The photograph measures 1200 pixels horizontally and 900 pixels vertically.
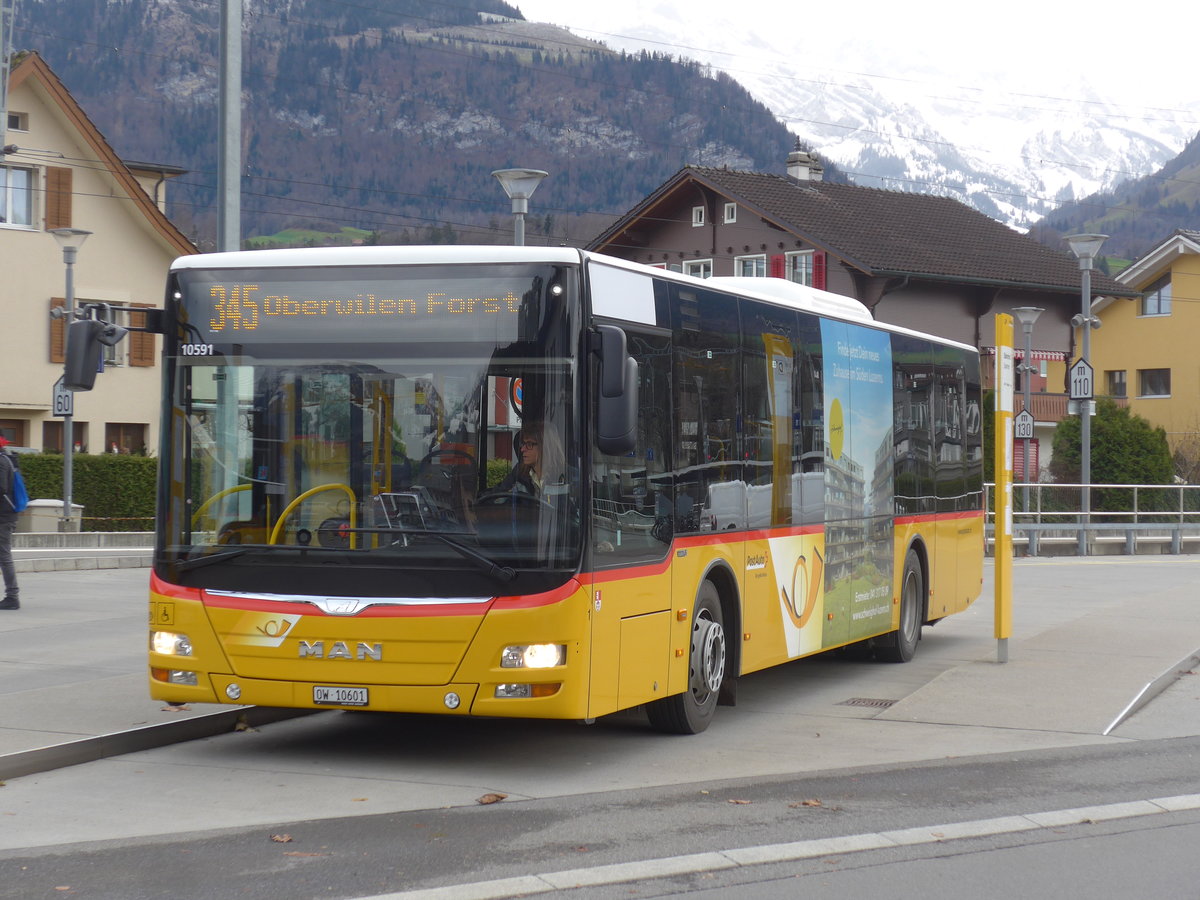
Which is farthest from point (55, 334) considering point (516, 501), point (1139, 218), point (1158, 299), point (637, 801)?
point (1139, 218)

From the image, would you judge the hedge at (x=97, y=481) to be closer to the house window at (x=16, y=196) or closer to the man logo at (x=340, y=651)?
the house window at (x=16, y=196)

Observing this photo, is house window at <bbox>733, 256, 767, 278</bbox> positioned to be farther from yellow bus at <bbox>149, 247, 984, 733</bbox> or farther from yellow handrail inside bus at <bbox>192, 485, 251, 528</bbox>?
yellow handrail inside bus at <bbox>192, 485, 251, 528</bbox>

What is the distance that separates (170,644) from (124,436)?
1455 inches

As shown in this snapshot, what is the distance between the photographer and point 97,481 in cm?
3606

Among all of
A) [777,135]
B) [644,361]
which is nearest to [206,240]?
[777,135]

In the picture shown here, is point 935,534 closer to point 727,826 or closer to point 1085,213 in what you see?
point 727,826

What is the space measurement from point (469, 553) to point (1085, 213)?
19685cm

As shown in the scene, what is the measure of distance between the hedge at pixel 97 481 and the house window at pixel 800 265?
2591 centimetres

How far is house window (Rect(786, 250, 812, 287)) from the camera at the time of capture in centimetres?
5575

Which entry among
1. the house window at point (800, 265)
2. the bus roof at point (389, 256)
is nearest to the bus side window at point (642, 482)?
the bus roof at point (389, 256)

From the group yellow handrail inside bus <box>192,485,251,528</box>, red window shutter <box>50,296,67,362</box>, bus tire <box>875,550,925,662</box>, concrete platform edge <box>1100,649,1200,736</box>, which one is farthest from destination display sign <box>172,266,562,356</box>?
red window shutter <box>50,296,67,362</box>

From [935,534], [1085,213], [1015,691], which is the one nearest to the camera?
[1015,691]

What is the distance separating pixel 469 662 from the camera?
859 centimetres

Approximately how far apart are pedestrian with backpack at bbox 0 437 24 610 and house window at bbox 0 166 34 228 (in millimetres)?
26702
